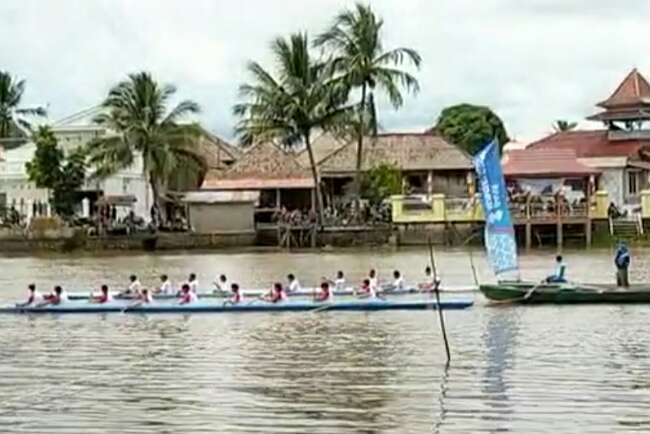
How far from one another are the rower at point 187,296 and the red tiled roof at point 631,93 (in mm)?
46043

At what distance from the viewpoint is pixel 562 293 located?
32781 mm

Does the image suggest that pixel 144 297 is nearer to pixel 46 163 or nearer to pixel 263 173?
pixel 263 173

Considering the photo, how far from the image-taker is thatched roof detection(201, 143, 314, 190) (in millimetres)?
71375

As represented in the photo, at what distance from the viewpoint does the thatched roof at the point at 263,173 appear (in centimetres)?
7138

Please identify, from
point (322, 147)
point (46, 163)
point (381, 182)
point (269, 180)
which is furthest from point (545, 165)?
point (46, 163)

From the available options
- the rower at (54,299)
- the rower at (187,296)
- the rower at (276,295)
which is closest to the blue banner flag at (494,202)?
the rower at (276,295)

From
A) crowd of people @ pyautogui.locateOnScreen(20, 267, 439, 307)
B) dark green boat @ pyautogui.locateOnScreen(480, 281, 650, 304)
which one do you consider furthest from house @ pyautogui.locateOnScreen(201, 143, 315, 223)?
dark green boat @ pyautogui.locateOnScreen(480, 281, 650, 304)

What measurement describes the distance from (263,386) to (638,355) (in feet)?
21.8

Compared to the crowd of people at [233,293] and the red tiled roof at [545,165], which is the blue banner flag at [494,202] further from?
the red tiled roof at [545,165]

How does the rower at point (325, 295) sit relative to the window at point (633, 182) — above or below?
below

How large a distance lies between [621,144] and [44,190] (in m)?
29.6

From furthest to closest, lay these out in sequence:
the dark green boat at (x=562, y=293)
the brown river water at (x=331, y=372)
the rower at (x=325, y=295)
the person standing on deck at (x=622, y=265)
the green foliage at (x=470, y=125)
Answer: the green foliage at (x=470, y=125) → the rower at (x=325, y=295) → the person standing on deck at (x=622, y=265) → the dark green boat at (x=562, y=293) → the brown river water at (x=331, y=372)

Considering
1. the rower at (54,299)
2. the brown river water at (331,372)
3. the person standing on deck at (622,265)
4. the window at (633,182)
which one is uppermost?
the window at (633,182)

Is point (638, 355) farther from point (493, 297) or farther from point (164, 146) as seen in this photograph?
point (164, 146)
